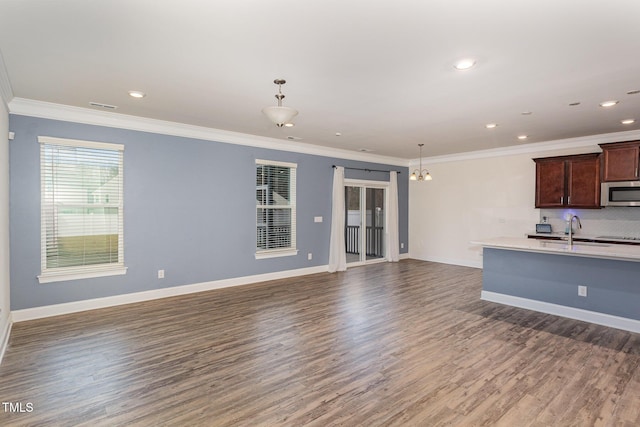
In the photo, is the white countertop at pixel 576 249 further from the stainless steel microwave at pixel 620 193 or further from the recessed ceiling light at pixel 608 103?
the recessed ceiling light at pixel 608 103

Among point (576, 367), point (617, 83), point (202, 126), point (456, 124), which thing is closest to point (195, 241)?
point (202, 126)

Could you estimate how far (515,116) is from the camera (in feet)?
15.3

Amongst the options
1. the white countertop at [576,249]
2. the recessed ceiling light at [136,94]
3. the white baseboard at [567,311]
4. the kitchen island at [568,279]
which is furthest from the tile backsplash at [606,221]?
the recessed ceiling light at [136,94]

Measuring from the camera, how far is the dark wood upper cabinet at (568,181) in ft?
18.9

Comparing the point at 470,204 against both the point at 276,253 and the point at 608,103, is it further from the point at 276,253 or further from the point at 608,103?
the point at 276,253

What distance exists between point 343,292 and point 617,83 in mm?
4283

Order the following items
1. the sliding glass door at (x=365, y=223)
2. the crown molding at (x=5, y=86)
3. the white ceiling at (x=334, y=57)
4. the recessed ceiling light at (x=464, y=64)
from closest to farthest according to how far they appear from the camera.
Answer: the white ceiling at (x=334, y=57) < the recessed ceiling light at (x=464, y=64) < the crown molding at (x=5, y=86) < the sliding glass door at (x=365, y=223)

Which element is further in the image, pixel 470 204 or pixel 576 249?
pixel 470 204

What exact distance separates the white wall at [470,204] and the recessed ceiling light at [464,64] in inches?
184

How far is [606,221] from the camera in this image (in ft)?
19.6

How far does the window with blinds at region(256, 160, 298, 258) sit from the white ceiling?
191 cm

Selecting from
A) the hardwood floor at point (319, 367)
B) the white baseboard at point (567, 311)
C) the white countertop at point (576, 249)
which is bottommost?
the hardwood floor at point (319, 367)

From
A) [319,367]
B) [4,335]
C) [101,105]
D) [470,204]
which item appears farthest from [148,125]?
[470,204]

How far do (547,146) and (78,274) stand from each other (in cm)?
816
